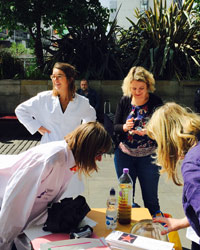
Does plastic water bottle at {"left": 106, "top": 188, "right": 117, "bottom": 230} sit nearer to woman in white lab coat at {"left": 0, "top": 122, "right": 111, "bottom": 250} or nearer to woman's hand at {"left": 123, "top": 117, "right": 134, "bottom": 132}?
woman in white lab coat at {"left": 0, "top": 122, "right": 111, "bottom": 250}

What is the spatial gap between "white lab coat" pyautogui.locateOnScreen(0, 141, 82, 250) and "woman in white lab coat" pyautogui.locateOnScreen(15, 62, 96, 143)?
1328mm

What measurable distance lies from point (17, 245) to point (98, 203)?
236 cm

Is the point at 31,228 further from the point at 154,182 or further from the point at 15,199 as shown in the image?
the point at 154,182

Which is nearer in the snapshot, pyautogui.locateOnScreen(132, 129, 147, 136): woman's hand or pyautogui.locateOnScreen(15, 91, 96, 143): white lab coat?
pyautogui.locateOnScreen(132, 129, 147, 136): woman's hand

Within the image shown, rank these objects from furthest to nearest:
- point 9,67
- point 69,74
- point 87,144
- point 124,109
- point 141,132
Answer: point 9,67 → point 69,74 → point 124,109 → point 141,132 → point 87,144

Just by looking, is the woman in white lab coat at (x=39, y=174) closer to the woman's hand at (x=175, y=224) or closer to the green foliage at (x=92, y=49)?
the woman's hand at (x=175, y=224)

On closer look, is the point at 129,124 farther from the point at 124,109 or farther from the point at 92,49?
the point at 92,49

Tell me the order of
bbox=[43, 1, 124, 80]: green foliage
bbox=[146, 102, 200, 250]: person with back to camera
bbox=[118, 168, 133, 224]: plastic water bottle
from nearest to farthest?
bbox=[146, 102, 200, 250]: person with back to camera < bbox=[118, 168, 133, 224]: plastic water bottle < bbox=[43, 1, 124, 80]: green foliage

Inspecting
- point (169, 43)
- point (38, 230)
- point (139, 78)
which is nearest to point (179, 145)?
point (38, 230)

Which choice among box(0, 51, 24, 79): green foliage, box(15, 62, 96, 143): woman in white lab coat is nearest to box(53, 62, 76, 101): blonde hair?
box(15, 62, 96, 143): woman in white lab coat

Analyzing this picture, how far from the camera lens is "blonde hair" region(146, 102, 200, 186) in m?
1.76

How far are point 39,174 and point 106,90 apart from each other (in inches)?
300

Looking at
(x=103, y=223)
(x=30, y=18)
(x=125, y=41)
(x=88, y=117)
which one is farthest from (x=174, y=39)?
(x=103, y=223)

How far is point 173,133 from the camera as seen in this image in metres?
1.81
